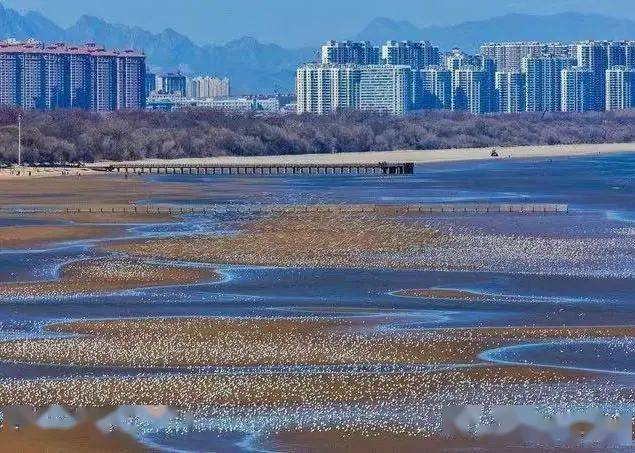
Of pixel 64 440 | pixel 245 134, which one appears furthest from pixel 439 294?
pixel 245 134

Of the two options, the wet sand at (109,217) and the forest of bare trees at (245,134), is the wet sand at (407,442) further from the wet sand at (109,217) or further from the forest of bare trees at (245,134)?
the forest of bare trees at (245,134)

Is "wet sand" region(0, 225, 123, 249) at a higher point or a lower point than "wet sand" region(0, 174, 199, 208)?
lower

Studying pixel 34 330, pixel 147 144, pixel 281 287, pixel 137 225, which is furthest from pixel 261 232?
pixel 147 144

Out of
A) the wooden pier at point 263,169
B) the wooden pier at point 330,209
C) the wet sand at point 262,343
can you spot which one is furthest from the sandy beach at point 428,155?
the wet sand at point 262,343

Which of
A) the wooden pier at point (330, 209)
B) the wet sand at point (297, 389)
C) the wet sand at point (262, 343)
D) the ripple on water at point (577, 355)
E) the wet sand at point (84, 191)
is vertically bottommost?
the wet sand at point (297, 389)

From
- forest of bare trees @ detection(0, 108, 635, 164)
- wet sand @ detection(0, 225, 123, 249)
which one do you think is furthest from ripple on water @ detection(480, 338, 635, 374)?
forest of bare trees @ detection(0, 108, 635, 164)

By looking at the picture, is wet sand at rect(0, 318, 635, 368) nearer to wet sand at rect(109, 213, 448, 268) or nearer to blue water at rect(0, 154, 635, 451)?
blue water at rect(0, 154, 635, 451)

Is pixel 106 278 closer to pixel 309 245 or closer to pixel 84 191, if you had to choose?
pixel 309 245

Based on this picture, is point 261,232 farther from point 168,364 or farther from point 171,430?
point 171,430
